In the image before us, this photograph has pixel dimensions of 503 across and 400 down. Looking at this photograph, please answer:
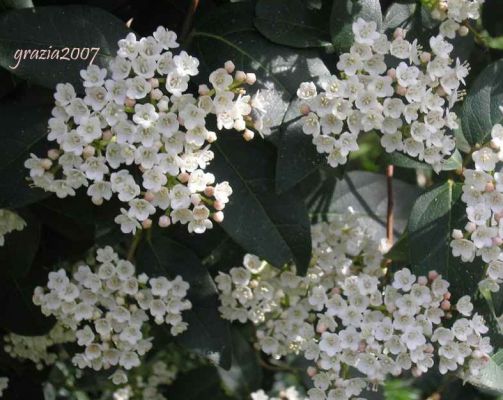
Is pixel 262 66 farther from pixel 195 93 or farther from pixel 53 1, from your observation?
pixel 53 1

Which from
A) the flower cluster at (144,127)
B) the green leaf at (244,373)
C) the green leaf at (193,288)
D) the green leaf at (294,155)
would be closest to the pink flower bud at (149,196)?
the flower cluster at (144,127)

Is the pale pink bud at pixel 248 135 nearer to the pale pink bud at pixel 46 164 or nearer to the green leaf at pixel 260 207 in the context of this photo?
the green leaf at pixel 260 207

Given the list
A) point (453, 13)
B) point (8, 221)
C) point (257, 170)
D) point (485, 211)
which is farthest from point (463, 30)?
point (8, 221)

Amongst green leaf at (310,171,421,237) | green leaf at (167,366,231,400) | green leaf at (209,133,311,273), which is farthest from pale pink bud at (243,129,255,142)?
green leaf at (167,366,231,400)

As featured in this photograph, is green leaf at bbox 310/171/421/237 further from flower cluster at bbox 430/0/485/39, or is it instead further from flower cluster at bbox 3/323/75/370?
flower cluster at bbox 3/323/75/370

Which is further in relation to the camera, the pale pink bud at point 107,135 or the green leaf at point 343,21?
the green leaf at point 343,21

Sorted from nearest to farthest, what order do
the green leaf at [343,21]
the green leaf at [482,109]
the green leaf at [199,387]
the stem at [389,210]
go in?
the green leaf at [343,21], the green leaf at [482,109], the stem at [389,210], the green leaf at [199,387]

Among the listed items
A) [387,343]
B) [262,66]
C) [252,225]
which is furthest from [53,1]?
[387,343]
